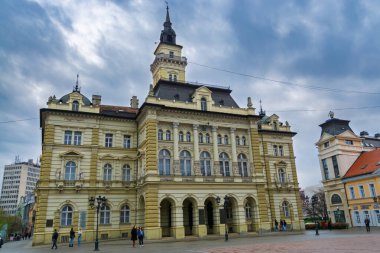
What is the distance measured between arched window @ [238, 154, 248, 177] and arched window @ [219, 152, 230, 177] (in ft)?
6.16

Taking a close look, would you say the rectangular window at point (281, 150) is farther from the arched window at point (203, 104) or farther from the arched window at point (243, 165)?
the arched window at point (203, 104)

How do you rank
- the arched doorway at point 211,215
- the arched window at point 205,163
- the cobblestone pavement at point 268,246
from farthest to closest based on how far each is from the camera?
the arched window at point 205,163
the arched doorway at point 211,215
the cobblestone pavement at point 268,246

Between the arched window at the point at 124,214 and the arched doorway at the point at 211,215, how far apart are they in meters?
10.1

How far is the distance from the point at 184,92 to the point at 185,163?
10540mm

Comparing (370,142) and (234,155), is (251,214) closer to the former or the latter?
(234,155)

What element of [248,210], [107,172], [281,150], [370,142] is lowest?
[248,210]

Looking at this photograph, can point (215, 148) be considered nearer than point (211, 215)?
Yes

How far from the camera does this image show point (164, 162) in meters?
37.9

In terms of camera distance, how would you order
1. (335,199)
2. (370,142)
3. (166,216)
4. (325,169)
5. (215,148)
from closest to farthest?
1. (166,216)
2. (215,148)
3. (335,199)
4. (325,169)
5. (370,142)

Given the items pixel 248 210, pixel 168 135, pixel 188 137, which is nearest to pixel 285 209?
pixel 248 210

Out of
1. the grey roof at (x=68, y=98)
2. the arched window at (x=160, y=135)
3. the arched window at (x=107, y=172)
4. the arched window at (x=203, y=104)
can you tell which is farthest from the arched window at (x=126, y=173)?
the arched window at (x=203, y=104)

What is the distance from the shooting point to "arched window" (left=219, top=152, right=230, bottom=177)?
40656 millimetres

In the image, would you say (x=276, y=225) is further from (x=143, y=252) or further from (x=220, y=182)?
(x=143, y=252)

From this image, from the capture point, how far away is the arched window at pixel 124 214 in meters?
38.7
